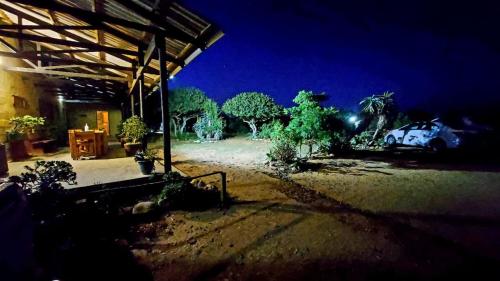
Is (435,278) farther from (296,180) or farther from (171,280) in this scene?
(296,180)

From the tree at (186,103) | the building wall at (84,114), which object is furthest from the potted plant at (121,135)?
the tree at (186,103)

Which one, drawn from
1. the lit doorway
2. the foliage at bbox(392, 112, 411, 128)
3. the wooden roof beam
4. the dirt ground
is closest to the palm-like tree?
the foliage at bbox(392, 112, 411, 128)

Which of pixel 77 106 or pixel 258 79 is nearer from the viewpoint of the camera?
pixel 77 106

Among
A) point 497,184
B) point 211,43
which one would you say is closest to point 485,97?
point 497,184

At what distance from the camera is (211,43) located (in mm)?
5500

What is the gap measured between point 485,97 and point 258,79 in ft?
98.3

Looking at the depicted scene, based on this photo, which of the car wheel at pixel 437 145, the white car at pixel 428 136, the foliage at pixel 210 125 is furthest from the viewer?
the foliage at pixel 210 125

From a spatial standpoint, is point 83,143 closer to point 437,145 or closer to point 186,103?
point 437,145

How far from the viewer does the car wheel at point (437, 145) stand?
37.5 feet

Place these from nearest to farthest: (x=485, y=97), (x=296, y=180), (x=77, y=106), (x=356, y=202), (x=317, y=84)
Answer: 1. (x=356, y=202)
2. (x=296, y=180)
3. (x=77, y=106)
4. (x=485, y=97)
5. (x=317, y=84)

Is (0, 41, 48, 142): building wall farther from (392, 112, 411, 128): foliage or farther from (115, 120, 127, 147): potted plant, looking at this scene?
(392, 112, 411, 128): foliage

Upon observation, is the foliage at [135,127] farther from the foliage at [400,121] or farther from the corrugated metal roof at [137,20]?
the foliage at [400,121]

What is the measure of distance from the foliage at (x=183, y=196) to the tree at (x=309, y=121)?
5.72 metres

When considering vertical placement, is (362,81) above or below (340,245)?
above
